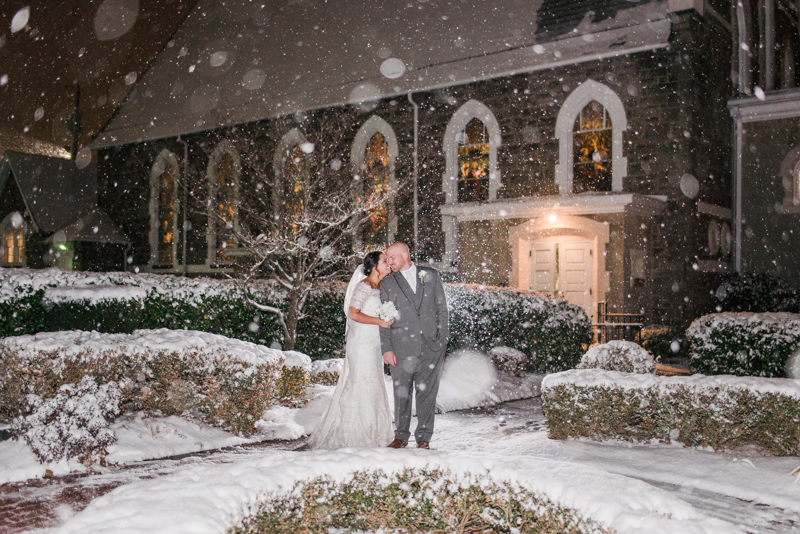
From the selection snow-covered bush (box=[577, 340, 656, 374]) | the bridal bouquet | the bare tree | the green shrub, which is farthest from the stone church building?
the green shrub

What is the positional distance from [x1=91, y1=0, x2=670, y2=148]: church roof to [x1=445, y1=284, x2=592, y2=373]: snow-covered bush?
664 cm

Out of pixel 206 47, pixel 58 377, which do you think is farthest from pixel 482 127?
pixel 58 377

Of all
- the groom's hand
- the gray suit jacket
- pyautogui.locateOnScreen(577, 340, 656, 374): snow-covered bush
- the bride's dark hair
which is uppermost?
the bride's dark hair

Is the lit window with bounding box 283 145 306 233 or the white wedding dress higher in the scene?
the lit window with bounding box 283 145 306 233

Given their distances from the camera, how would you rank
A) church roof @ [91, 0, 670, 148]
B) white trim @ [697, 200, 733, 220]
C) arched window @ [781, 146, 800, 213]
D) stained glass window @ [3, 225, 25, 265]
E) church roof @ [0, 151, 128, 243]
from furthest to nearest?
1. stained glass window @ [3, 225, 25, 265]
2. church roof @ [0, 151, 128, 243]
3. arched window @ [781, 146, 800, 213]
4. church roof @ [91, 0, 670, 148]
5. white trim @ [697, 200, 733, 220]

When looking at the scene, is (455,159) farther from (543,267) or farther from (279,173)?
(279,173)

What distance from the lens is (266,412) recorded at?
7.92m

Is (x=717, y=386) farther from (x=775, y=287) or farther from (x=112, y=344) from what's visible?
(x=775, y=287)

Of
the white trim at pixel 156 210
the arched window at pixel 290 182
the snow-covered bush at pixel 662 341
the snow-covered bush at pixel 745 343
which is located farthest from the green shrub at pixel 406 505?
the white trim at pixel 156 210

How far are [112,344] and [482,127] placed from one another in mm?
12538

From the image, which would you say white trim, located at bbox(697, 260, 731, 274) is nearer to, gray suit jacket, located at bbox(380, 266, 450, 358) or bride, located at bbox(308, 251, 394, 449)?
gray suit jacket, located at bbox(380, 266, 450, 358)

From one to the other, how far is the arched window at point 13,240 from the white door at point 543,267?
66.0 feet

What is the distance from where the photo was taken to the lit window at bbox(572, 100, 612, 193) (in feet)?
51.1

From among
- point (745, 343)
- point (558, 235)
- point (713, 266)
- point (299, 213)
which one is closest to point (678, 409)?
point (745, 343)
